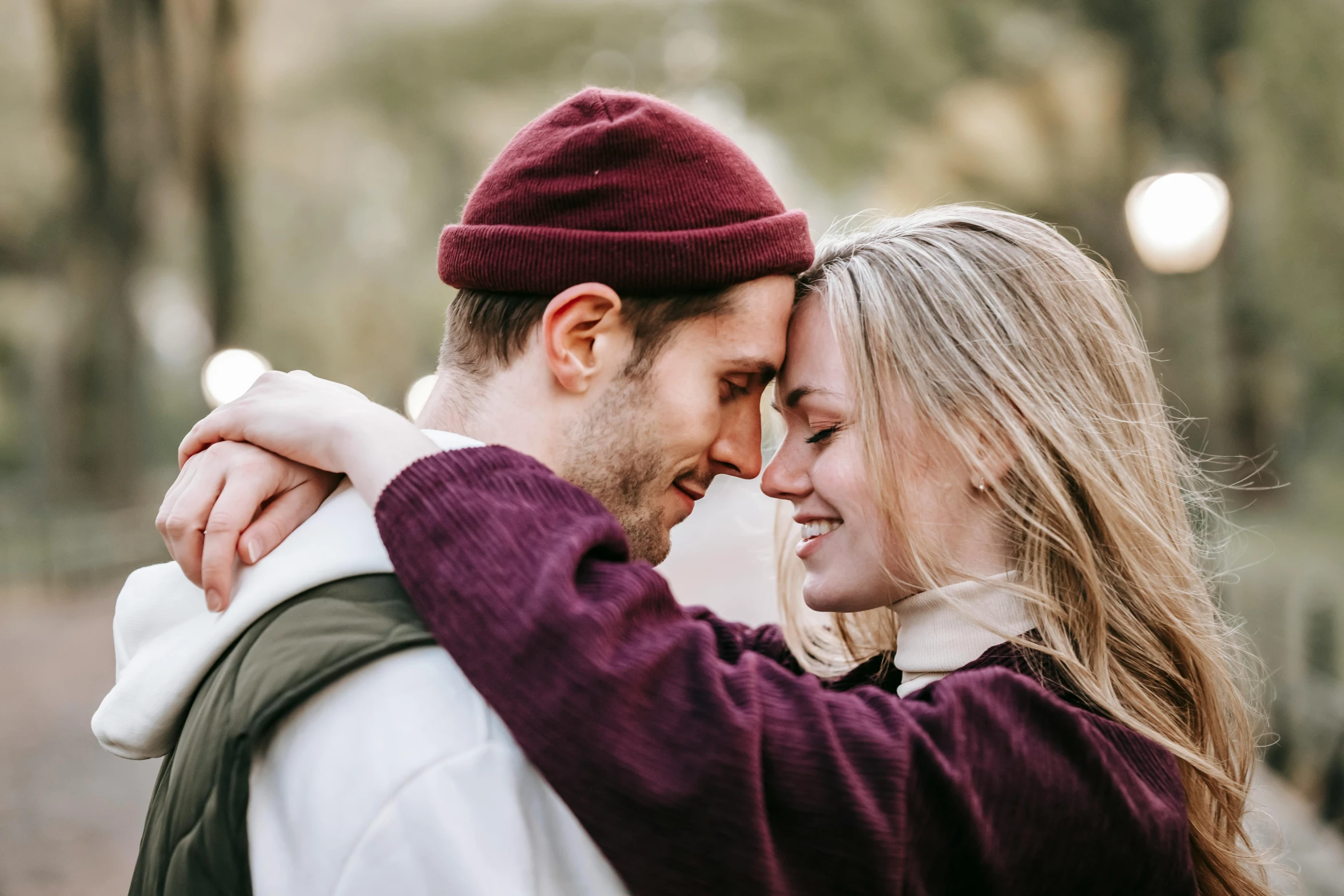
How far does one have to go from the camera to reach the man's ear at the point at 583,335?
2.24 meters

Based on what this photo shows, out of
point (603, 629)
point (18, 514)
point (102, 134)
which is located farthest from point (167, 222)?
point (603, 629)

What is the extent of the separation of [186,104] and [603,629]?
1587 centimetres

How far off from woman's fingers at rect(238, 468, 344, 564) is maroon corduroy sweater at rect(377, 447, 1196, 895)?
0.83 feet

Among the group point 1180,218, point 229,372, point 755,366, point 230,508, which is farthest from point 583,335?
point 229,372

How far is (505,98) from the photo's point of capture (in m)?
15.3

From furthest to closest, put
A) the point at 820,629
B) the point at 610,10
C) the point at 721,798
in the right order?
the point at 610,10, the point at 820,629, the point at 721,798

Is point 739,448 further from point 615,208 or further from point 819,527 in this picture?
point 615,208

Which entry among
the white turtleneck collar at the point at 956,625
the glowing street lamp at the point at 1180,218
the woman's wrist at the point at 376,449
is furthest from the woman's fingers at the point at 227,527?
the glowing street lamp at the point at 1180,218

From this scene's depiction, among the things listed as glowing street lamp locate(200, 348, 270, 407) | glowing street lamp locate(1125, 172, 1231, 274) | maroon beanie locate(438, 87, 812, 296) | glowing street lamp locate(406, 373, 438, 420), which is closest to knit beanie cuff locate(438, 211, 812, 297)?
maroon beanie locate(438, 87, 812, 296)

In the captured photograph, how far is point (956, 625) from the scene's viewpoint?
2320mm

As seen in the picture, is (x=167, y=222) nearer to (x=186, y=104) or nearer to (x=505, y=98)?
(x=186, y=104)

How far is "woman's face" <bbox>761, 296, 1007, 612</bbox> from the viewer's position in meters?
2.38

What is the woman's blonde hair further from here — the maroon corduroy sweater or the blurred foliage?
the blurred foliage

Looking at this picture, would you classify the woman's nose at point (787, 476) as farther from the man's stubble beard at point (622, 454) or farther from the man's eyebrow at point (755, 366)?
the man's stubble beard at point (622, 454)
